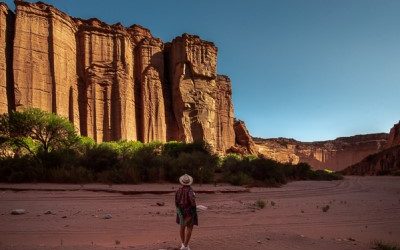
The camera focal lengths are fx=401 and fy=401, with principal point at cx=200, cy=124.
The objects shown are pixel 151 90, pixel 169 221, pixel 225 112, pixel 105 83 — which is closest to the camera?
pixel 169 221

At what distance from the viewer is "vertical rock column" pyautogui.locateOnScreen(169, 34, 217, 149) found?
155ft

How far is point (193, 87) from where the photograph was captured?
4819 centimetres

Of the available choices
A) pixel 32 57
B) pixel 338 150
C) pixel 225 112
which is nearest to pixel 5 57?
pixel 32 57

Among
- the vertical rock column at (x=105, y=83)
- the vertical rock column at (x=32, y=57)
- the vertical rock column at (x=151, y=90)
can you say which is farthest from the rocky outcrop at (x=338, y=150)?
the vertical rock column at (x=32, y=57)

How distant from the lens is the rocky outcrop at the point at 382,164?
4800cm

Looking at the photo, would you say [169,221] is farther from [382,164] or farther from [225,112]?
[382,164]

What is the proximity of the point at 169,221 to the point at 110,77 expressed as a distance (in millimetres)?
35298

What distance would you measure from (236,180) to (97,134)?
79.5 ft

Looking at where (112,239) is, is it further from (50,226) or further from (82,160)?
(82,160)

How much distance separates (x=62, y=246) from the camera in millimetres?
6734

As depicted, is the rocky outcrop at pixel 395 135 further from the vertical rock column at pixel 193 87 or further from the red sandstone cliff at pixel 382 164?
the vertical rock column at pixel 193 87

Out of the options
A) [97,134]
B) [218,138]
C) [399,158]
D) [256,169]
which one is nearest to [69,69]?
[97,134]

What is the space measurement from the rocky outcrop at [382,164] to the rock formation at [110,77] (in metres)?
19.2

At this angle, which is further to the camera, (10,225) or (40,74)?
(40,74)
